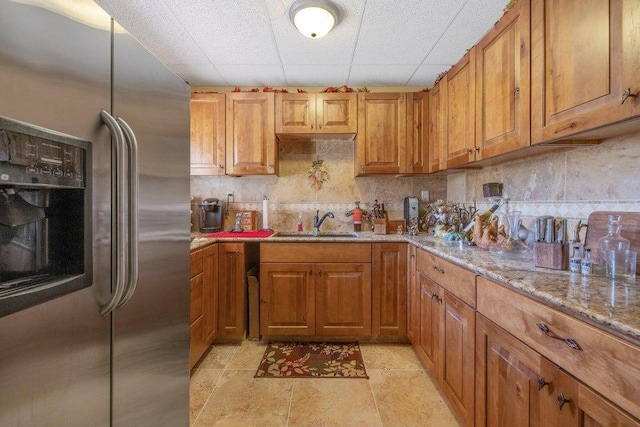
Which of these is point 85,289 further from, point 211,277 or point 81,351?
point 211,277

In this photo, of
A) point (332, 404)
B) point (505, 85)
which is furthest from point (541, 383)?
point (505, 85)

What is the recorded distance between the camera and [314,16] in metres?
1.81

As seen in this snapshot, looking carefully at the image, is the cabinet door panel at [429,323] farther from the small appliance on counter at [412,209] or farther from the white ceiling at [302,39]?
the white ceiling at [302,39]

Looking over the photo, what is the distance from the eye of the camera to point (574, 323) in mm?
791

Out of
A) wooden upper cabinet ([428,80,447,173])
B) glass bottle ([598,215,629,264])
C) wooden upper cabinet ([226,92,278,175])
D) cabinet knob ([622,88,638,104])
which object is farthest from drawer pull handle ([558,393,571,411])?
wooden upper cabinet ([226,92,278,175])

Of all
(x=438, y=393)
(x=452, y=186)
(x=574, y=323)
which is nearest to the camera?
(x=574, y=323)

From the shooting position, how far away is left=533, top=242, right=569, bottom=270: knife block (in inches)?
46.6

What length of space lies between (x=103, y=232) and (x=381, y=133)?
234 cm

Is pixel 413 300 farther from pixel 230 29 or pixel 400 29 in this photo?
pixel 230 29

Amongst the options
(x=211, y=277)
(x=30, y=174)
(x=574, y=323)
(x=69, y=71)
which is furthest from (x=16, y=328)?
(x=211, y=277)

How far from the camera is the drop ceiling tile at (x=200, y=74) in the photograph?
8.47ft

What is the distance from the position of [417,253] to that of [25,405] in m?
2.02

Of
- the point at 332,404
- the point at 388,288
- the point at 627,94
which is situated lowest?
the point at 332,404

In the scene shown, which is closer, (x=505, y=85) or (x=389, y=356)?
(x=505, y=85)
